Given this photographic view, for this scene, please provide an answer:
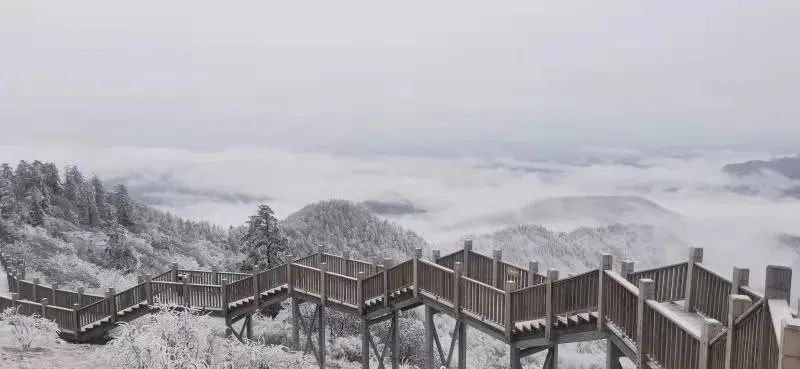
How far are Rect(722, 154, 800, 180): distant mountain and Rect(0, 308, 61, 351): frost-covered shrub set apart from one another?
396 feet

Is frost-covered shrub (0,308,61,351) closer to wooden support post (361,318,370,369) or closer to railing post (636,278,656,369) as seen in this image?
wooden support post (361,318,370,369)

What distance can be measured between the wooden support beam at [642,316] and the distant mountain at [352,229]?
87387 mm

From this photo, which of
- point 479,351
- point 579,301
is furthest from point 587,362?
point 579,301

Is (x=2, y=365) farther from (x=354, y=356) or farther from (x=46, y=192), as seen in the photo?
(x=46, y=192)

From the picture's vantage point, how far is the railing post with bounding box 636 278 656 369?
30.9 feet

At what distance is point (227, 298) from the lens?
21.0 m

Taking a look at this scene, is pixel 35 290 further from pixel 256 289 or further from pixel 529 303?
pixel 529 303

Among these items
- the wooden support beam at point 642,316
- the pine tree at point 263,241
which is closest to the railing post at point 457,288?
the wooden support beam at point 642,316

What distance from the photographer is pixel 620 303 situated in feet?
34.5

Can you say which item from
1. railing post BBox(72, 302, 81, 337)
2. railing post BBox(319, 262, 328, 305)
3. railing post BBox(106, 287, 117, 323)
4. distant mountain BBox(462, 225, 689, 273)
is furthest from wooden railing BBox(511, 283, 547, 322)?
distant mountain BBox(462, 225, 689, 273)

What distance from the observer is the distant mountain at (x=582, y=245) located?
12431cm

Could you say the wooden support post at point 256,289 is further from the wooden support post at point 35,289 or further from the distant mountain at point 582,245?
the distant mountain at point 582,245

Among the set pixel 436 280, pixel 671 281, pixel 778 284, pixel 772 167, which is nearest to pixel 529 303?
pixel 671 281

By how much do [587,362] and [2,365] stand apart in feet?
84.7
